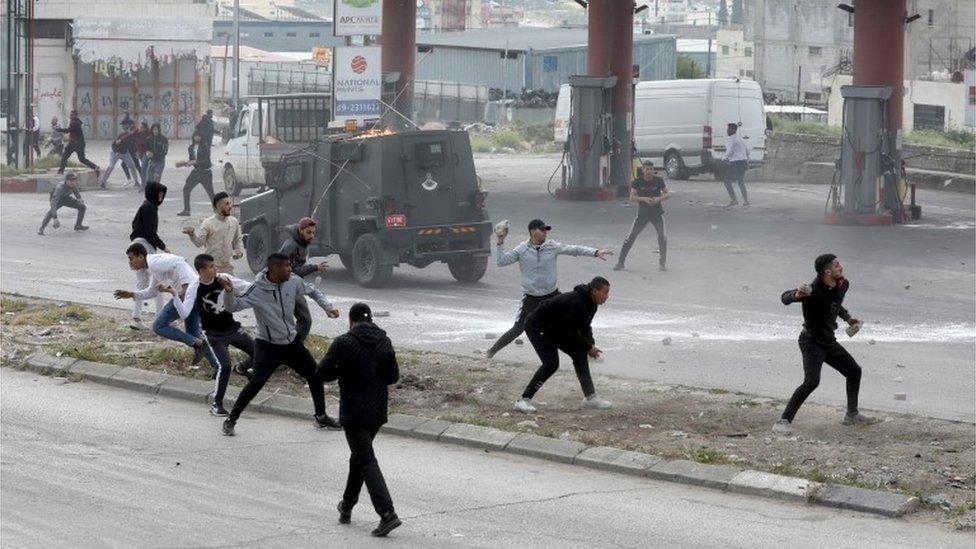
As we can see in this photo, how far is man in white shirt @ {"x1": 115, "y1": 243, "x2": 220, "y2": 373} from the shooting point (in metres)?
14.2

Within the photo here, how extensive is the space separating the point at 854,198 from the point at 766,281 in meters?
7.83

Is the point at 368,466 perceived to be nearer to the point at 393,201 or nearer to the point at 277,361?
the point at 277,361

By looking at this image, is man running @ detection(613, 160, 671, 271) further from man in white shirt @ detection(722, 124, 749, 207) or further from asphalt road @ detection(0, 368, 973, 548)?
asphalt road @ detection(0, 368, 973, 548)

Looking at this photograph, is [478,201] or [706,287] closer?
[478,201]

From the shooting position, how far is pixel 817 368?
11930 mm

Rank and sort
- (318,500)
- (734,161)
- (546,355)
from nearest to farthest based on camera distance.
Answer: (318,500) < (546,355) < (734,161)

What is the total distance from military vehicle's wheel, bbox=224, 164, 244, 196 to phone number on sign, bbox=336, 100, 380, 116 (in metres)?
6.32

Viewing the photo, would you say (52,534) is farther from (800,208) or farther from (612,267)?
(800,208)

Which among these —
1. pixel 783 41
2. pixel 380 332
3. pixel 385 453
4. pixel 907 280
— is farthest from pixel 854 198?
pixel 783 41

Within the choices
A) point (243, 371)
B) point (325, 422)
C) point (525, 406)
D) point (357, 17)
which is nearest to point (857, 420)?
point (525, 406)

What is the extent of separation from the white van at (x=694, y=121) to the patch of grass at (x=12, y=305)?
2292 centimetres

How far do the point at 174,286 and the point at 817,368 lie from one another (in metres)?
5.98

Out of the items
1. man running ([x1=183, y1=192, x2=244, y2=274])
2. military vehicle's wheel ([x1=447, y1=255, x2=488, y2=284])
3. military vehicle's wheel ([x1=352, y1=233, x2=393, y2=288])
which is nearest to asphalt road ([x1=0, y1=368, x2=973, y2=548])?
man running ([x1=183, y1=192, x2=244, y2=274])

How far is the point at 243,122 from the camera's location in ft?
112
